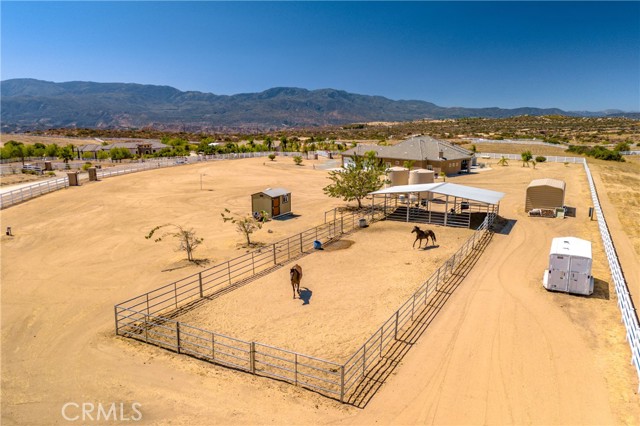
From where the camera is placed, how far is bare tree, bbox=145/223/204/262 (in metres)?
20.3

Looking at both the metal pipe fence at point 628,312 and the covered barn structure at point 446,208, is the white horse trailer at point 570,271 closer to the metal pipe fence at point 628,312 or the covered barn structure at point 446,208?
the metal pipe fence at point 628,312

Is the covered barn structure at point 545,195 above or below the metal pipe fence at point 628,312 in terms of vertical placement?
above

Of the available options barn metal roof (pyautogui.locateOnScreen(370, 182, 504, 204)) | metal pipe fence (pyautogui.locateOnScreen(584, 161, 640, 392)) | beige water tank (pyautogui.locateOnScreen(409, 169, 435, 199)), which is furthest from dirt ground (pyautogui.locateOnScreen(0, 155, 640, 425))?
beige water tank (pyautogui.locateOnScreen(409, 169, 435, 199))

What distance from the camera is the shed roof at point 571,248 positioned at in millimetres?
15570

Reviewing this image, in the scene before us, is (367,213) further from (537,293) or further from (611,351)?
(611,351)

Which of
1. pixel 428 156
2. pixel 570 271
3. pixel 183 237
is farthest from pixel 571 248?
pixel 428 156

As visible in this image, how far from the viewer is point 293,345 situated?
1228 centimetres

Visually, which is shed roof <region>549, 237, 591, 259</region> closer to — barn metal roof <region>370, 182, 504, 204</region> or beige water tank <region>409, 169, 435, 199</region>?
barn metal roof <region>370, 182, 504, 204</region>

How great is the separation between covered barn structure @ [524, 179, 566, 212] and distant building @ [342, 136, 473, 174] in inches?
800

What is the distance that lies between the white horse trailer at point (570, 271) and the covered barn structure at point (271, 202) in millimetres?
17928

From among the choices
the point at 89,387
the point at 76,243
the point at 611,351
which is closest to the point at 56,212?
the point at 76,243

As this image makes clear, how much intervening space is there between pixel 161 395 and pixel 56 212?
26387 millimetres

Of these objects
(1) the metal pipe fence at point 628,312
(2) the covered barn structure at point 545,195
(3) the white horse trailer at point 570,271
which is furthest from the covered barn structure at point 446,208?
(3) the white horse trailer at point 570,271

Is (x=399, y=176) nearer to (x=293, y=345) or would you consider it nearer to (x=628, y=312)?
(x=628, y=312)
